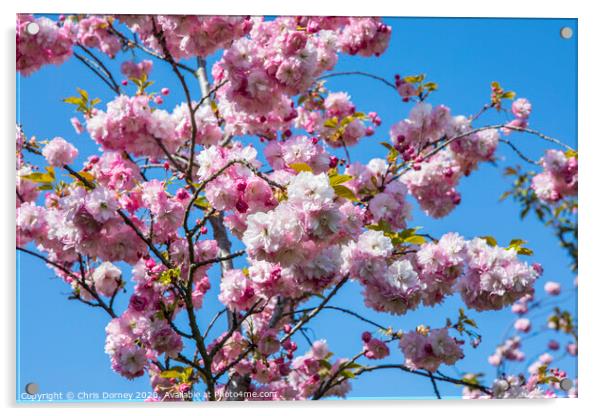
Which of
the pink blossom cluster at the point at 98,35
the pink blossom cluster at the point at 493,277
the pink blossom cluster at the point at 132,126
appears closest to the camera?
the pink blossom cluster at the point at 493,277

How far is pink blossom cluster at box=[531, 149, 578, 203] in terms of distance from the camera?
2.51 metres

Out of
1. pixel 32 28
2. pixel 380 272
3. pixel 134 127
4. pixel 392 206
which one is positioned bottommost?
pixel 380 272

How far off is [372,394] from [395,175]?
2.79 ft

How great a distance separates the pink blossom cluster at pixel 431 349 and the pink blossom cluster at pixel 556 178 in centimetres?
74

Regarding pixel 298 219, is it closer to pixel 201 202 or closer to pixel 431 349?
pixel 201 202

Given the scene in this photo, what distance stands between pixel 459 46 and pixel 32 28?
1.28 meters

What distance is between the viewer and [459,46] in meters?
2.32

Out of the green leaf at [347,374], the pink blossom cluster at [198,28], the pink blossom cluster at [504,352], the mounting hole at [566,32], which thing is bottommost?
the green leaf at [347,374]

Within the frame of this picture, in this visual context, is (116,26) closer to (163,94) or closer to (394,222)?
(163,94)

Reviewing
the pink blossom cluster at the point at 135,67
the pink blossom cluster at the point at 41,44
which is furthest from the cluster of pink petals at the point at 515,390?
the pink blossom cluster at the point at 135,67

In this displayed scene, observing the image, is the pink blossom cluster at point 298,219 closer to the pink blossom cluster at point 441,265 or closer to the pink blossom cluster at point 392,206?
the pink blossom cluster at point 441,265

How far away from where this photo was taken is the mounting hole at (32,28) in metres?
2.26

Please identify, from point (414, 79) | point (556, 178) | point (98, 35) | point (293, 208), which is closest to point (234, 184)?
point (293, 208)

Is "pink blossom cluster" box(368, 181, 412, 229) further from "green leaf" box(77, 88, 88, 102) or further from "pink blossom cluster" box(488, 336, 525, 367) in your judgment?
"green leaf" box(77, 88, 88, 102)
